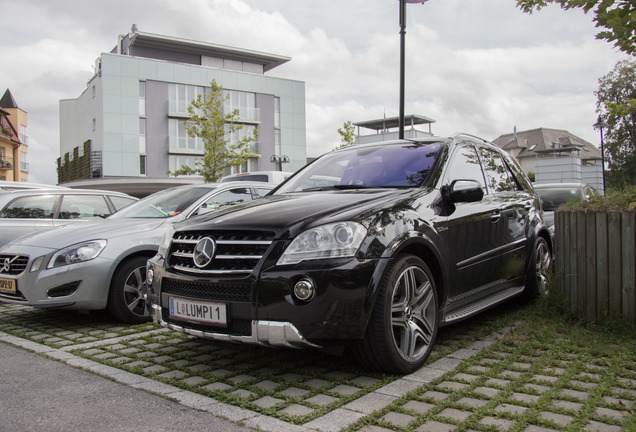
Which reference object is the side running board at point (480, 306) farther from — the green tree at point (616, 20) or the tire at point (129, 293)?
the tire at point (129, 293)

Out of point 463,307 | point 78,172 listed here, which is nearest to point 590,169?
point 463,307

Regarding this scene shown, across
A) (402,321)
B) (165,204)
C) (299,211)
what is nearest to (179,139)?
(165,204)

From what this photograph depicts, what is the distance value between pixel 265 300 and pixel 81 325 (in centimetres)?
321

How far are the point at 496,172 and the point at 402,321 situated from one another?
2500mm

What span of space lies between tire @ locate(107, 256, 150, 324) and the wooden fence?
4.08 metres

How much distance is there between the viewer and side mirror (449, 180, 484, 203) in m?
4.32

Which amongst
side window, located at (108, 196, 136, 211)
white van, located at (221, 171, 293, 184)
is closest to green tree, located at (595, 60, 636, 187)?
white van, located at (221, 171, 293, 184)

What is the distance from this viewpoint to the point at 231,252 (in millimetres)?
3686

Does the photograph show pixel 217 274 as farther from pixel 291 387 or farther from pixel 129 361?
pixel 129 361

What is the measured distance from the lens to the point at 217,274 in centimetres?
365

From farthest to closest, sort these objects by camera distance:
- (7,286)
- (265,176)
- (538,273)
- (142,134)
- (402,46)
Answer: (142,134)
(265,176)
(402,46)
(538,273)
(7,286)

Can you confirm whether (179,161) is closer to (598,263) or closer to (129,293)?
(129,293)

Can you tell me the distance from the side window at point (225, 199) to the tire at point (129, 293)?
973 mm

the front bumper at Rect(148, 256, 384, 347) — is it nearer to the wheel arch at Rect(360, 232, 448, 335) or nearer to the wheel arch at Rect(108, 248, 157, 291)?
the wheel arch at Rect(360, 232, 448, 335)
